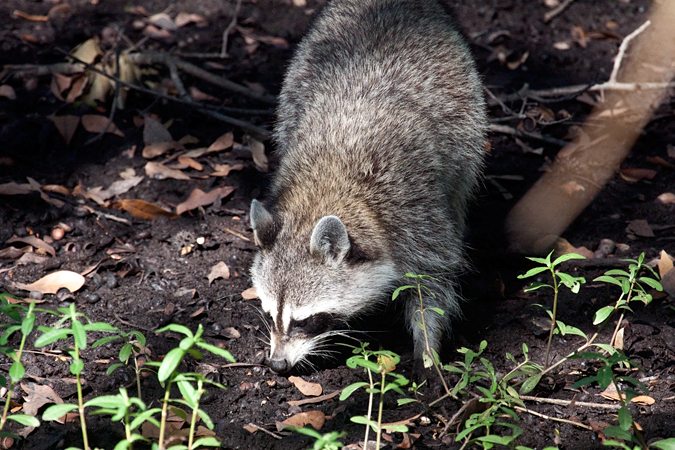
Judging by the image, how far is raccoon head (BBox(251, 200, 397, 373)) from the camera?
367 centimetres

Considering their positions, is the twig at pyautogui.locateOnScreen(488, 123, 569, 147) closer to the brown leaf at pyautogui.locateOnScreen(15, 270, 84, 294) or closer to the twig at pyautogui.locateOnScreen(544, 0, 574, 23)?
the twig at pyautogui.locateOnScreen(544, 0, 574, 23)

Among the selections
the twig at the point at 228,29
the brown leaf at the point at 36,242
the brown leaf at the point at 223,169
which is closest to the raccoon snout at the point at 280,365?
the brown leaf at the point at 36,242

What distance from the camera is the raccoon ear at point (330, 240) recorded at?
3545 mm

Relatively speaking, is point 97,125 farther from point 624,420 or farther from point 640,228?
point 624,420

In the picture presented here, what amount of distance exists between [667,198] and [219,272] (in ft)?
12.3

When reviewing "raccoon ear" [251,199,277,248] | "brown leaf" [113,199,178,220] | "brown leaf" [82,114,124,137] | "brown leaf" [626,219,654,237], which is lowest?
"brown leaf" [113,199,178,220]

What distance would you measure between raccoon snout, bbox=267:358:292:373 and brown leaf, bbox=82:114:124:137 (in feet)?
10.6

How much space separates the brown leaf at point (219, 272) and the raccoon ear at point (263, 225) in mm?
836

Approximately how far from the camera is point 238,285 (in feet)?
14.9

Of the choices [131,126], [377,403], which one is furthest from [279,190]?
[131,126]

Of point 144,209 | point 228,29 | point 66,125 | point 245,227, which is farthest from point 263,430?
point 228,29

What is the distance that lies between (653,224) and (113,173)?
14.8ft

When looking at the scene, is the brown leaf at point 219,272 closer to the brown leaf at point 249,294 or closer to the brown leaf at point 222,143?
the brown leaf at point 249,294

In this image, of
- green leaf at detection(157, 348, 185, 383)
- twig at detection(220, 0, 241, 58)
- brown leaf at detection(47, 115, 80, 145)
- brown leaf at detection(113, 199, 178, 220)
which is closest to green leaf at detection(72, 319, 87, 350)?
green leaf at detection(157, 348, 185, 383)
